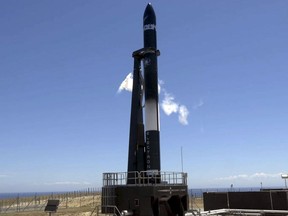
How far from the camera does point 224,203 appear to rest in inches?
1698

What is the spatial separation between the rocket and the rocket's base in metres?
3.84

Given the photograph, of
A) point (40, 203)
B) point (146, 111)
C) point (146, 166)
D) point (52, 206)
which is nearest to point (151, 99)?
point (146, 111)

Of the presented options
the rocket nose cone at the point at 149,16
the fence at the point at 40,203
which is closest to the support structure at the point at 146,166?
the rocket nose cone at the point at 149,16

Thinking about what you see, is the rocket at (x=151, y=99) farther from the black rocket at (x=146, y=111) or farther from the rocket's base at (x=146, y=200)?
the rocket's base at (x=146, y=200)

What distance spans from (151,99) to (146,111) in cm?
123

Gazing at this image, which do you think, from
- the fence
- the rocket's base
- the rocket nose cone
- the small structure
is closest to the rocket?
the rocket nose cone

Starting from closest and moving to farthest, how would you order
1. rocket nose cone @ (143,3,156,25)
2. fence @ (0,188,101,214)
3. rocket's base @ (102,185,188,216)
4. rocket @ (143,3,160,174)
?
rocket's base @ (102,185,188,216)
rocket @ (143,3,160,174)
rocket nose cone @ (143,3,156,25)
fence @ (0,188,101,214)

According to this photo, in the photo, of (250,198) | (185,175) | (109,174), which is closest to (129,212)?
(109,174)

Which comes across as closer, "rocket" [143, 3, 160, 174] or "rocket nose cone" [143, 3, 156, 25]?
"rocket" [143, 3, 160, 174]

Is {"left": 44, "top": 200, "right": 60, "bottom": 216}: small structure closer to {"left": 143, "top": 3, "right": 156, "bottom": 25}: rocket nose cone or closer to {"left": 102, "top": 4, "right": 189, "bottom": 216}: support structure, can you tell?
{"left": 102, "top": 4, "right": 189, "bottom": 216}: support structure

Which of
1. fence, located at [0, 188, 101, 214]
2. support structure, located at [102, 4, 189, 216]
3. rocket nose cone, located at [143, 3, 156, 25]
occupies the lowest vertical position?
fence, located at [0, 188, 101, 214]

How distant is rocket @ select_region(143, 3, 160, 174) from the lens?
3225cm

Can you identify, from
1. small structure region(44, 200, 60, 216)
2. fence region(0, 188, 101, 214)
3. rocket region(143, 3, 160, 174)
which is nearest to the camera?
small structure region(44, 200, 60, 216)

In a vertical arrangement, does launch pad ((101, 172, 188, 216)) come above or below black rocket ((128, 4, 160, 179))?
below
